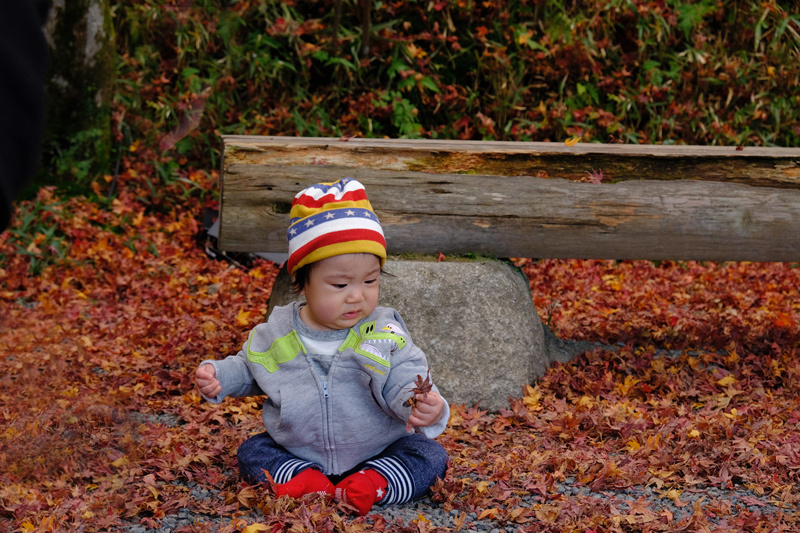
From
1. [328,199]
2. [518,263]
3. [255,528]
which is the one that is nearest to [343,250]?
[328,199]

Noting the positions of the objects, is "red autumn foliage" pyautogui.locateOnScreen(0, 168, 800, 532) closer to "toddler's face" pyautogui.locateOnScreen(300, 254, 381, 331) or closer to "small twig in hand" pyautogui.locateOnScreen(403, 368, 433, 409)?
"small twig in hand" pyautogui.locateOnScreen(403, 368, 433, 409)

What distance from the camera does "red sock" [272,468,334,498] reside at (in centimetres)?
254

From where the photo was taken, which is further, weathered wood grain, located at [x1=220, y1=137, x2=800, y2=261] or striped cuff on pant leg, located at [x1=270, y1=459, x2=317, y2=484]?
weathered wood grain, located at [x1=220, y1=137, x2=800, y2=261]

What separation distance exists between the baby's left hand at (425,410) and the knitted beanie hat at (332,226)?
0.52 metres

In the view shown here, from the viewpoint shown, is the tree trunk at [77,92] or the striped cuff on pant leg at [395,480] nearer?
the striped cuff on pant leg at [395,480]

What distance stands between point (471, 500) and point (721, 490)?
97cm

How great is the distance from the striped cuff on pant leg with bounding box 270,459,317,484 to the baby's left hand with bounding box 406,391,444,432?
0.47 meters

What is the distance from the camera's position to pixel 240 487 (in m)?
2.72

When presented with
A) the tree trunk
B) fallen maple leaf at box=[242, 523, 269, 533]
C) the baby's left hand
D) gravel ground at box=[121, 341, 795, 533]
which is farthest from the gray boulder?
the tree trunk

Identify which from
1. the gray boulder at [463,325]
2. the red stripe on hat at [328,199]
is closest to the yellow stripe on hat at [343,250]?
the red stripe on hat at [328,199]

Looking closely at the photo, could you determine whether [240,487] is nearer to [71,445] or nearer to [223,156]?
[71,445]

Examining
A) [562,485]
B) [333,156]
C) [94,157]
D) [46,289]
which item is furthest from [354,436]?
[94,157]

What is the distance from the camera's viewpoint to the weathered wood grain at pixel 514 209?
3.80 m

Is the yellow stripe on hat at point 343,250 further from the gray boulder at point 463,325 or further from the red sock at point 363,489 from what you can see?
the gray boulder at point 463,325
